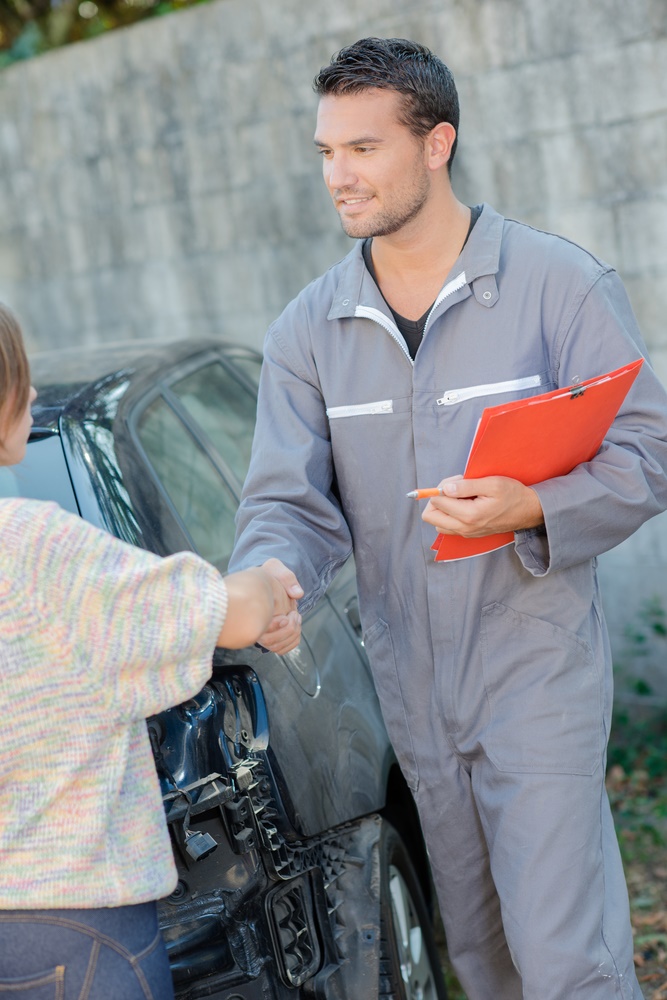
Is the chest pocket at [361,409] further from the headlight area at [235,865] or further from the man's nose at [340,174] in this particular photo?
the headlight area at [235,865]

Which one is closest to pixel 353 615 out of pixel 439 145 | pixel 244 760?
pixel 244 760

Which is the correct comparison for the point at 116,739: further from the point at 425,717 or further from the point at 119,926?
the point at 425,717

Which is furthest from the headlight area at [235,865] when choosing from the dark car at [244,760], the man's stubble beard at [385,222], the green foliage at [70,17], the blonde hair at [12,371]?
the green foliage at [70,17]

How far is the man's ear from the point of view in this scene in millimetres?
2648

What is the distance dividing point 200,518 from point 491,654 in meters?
0.89

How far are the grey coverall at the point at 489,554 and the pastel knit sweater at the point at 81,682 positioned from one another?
76 centimetres

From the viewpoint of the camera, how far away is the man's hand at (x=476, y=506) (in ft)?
7.27

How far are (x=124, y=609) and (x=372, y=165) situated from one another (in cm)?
134

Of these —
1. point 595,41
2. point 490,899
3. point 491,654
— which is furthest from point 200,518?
point 595,41

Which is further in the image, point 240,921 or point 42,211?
point 42,211

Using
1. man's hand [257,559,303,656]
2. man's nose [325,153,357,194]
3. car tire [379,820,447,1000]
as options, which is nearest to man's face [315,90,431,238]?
man's nose [325,153,357,194]

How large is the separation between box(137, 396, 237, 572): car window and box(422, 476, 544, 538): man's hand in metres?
0.84

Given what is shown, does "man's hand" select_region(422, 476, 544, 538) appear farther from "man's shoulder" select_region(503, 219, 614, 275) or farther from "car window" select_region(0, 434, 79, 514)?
"car window" select_region(0, 434, 79, 514)

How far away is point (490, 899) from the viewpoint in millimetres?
2742
